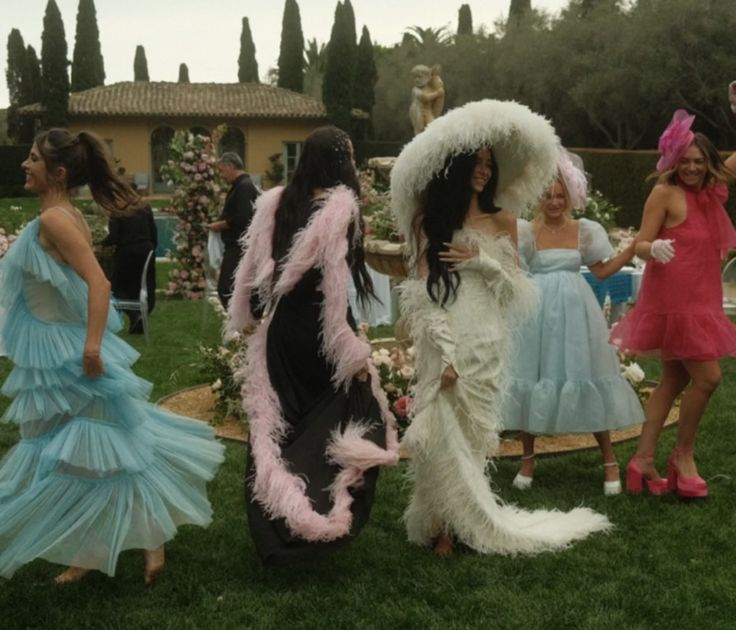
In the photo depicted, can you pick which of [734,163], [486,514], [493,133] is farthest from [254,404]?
[734,163]

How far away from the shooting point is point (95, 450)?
3693mm

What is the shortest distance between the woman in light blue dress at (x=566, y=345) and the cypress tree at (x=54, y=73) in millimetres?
36059

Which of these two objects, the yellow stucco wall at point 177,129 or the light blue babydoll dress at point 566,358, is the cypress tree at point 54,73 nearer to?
the yellow stucco wall at point 177,129

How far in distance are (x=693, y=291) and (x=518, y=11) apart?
41616 millimetres

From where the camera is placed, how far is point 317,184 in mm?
3986

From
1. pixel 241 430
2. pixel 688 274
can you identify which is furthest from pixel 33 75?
pixel 688 274

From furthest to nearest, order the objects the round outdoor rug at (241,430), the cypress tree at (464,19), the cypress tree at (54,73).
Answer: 1. the cypress tree at (464,19)
2. the cypress tree at (54,73)
3. the round outdoor rug at (241,430)

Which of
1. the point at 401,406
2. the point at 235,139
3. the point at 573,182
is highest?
the point at 235,139

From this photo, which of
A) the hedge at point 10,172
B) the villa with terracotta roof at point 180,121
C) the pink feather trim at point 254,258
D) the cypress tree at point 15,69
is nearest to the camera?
the pink feather trim at point 254,258

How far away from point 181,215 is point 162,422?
994cm

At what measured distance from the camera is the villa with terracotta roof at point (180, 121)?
4094 centimetres

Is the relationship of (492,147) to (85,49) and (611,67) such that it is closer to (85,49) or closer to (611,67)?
(611,67)

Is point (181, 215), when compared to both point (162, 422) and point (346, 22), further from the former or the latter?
point (346, 22)

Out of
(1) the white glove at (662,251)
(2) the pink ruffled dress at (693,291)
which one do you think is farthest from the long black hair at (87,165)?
(2) the pink ruffled dress at (693,291)
